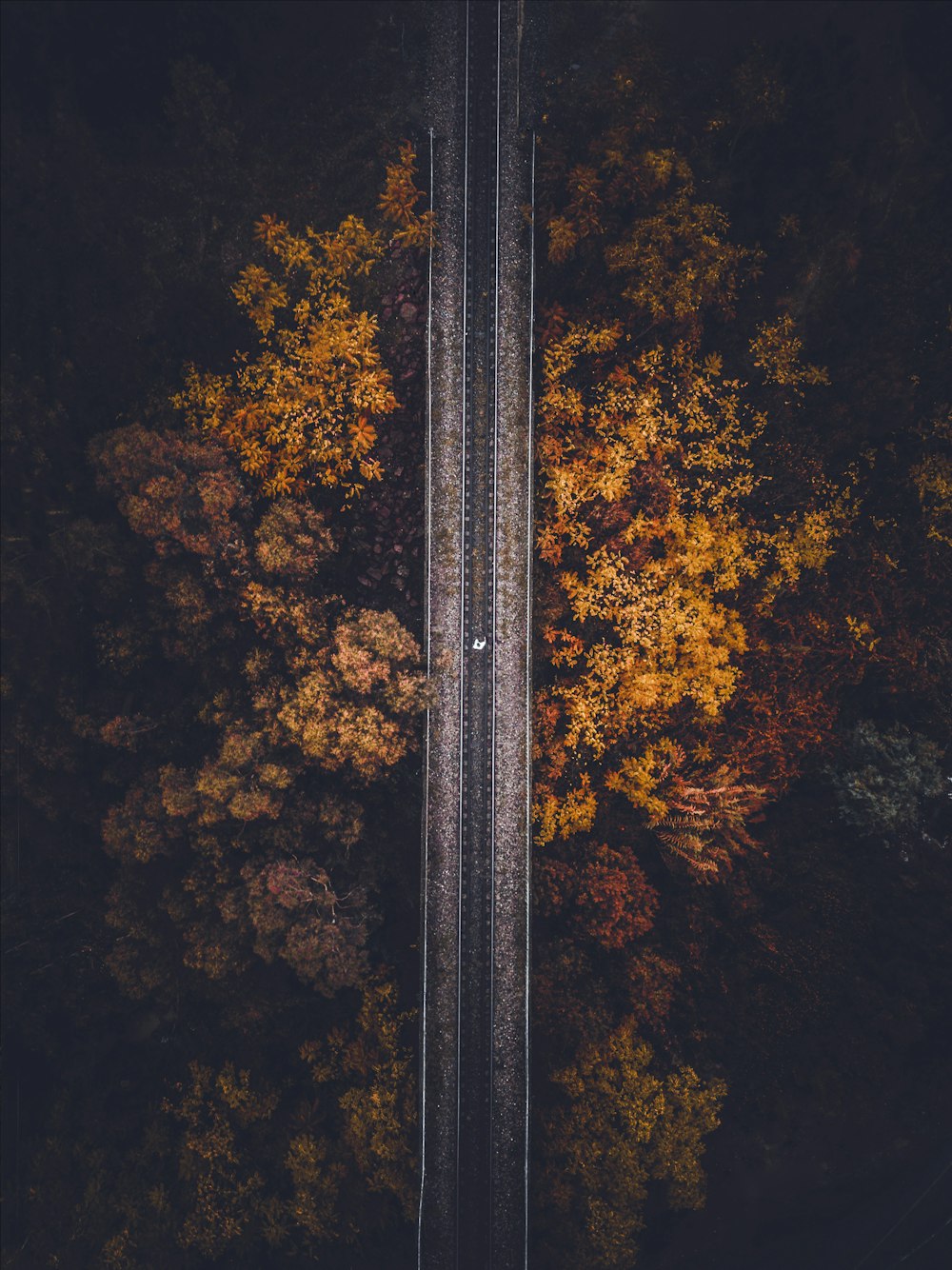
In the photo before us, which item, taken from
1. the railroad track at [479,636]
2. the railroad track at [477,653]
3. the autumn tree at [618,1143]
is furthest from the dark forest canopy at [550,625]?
the railroad track at [479,636]

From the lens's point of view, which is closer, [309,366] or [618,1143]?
[618,1143]

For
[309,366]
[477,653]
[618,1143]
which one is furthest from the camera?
[477,653]

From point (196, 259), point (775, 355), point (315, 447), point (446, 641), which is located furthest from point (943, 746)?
point (196, 259)

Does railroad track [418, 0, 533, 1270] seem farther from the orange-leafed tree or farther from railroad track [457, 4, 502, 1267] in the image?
the orange-leafed tree

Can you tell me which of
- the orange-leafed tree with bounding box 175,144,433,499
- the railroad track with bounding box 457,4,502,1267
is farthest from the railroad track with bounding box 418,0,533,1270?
the orange-leafed tree with bounding box 175,144,433,499

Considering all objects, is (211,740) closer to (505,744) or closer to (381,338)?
(505,744)

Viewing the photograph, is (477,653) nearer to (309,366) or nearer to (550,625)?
(550,625)

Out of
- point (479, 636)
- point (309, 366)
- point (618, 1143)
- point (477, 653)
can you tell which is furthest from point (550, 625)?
point (618, 1143)
